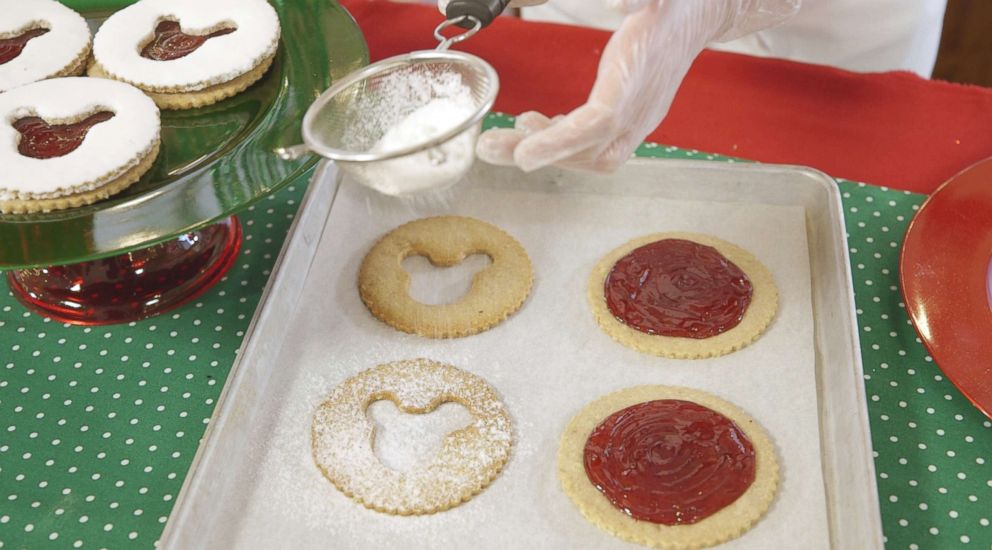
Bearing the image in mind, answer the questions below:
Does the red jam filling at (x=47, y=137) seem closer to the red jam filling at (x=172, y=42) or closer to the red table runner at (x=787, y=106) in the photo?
the red jam filling at (x=172, y=42)

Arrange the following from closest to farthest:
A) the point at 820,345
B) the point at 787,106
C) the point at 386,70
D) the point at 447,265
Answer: the point at 386,70
the point at 820,345
the point at 447,265
the point at 787,106

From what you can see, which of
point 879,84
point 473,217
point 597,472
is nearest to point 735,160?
point 879,84

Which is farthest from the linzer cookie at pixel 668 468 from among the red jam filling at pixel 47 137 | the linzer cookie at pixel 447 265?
the red jam filling at pixel 47 137

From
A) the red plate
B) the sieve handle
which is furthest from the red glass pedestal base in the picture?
the red plate

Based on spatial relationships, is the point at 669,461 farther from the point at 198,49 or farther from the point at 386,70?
the point at 198,49

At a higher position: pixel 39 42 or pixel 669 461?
pixel 39 42

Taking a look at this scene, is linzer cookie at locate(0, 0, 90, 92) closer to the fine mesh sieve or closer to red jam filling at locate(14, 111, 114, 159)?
red jam filling at locate(14, 111, 114, 159)

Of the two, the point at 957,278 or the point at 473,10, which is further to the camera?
the point at 957,278

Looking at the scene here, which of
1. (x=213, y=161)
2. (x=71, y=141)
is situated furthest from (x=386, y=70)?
(x=71, y=141)
